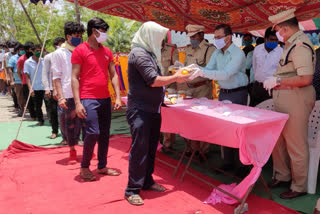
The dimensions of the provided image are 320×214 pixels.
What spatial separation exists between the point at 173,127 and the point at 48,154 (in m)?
2.36

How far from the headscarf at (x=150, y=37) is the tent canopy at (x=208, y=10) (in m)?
1.89

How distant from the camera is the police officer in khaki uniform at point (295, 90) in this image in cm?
277

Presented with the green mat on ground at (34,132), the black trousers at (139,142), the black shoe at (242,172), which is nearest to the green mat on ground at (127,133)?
the green mat on ground at (34,132)

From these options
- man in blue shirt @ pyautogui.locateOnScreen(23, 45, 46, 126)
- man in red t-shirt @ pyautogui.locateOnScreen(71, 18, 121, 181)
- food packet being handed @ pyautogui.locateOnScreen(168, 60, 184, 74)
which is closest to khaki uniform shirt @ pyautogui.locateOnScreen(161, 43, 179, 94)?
food packet being handed @ pyautogui.locateOnScreen(168, 60, 184, 74)

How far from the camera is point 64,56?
163 inches

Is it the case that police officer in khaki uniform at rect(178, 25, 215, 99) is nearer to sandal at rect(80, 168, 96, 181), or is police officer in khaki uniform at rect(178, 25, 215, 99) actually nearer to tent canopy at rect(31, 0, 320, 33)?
tent canopy at rect(31, 0, 320, 33)

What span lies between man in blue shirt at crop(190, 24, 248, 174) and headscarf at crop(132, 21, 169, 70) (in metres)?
0.81

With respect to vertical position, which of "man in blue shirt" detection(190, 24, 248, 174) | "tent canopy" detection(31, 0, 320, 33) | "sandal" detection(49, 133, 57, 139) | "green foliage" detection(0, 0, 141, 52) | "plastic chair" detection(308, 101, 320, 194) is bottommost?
"sandal" detection(49, 133, 57, 139)

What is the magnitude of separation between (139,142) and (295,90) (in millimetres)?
1614

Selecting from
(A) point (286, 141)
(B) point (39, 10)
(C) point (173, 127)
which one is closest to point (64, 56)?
(C) point (173, 127)

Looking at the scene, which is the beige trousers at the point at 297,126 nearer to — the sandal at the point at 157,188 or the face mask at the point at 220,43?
the face mask at the point at 220,43

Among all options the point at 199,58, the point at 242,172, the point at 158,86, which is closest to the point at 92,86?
the point at 158,86

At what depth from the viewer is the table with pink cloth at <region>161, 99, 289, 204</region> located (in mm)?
2559

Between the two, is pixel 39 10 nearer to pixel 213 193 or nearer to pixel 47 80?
pixel 47 80
